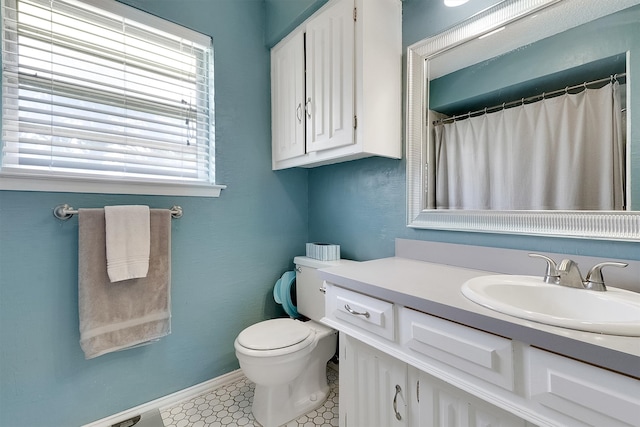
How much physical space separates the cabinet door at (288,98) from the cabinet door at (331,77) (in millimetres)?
71

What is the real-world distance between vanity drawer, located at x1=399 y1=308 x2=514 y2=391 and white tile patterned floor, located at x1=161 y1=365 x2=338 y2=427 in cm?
88

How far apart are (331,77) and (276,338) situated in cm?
131

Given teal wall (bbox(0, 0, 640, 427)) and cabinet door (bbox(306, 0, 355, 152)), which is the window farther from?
cabinet door (bbox(306, 0, 355, 152))

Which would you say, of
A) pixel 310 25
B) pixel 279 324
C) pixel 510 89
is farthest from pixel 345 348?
pixel 310 25

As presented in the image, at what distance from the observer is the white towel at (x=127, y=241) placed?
1.33m

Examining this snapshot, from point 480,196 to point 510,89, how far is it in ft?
1.41

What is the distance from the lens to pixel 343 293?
3.60 feet

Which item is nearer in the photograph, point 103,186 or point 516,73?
point 516,73

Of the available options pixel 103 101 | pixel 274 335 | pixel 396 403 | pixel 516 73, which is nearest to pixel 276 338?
pixel 274 335

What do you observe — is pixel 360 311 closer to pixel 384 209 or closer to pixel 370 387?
pixel 370 387

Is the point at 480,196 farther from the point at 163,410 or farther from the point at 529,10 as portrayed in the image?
the point at 163,410

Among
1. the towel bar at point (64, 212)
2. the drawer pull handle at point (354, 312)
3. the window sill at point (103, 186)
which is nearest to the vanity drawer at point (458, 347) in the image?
the drawer pull handle at point (354, 312)

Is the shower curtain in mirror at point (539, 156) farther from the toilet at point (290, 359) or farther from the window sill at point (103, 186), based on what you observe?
the window sill at point (103, 186)

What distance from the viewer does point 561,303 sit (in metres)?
0.87
